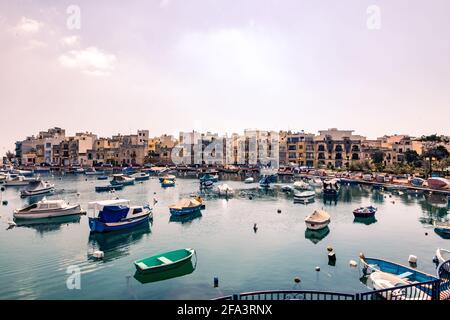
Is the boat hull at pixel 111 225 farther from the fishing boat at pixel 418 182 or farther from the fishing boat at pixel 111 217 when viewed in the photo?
the fishing boat at pixel 418 182

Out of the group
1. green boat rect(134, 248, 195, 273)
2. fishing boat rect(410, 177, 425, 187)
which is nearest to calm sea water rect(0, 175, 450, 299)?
green boat rect(134, 248, 195, 273)

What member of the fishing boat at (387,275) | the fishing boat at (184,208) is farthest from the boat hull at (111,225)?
the fishing boat at (387,275)

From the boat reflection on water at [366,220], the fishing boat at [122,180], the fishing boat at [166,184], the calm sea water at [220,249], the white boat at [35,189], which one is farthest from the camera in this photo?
the fishing boat at [122,180]

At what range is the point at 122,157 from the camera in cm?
14588

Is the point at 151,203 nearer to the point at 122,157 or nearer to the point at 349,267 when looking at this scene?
the point at 349,267

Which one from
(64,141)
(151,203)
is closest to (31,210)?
(151,203)

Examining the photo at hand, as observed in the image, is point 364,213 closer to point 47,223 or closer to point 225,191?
point 225,191

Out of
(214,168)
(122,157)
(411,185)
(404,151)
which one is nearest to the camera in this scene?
(411,185)

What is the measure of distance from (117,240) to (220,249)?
42.0 ft

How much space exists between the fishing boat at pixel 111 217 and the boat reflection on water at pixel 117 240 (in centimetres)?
71

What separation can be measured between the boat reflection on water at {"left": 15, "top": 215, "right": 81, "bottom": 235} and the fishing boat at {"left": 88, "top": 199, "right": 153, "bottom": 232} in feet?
22.4

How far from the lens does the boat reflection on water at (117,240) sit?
106 feet

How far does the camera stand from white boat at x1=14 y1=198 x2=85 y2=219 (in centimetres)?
4709
